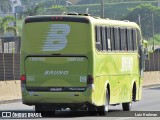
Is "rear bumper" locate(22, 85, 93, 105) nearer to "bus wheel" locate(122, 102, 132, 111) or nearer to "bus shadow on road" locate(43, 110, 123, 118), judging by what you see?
"bus shadow on road" locate(43, 110, 123, 118)

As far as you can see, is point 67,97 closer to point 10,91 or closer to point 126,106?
point 126,106

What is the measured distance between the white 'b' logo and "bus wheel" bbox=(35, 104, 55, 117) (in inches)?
70.0

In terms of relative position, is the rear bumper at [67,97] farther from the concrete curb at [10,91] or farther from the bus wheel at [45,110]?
the concrete curb at [10,91]

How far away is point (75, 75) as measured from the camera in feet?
83.1

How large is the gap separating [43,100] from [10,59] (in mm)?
21128

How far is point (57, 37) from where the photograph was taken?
83.5 ft

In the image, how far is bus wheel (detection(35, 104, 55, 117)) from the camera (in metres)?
25.9

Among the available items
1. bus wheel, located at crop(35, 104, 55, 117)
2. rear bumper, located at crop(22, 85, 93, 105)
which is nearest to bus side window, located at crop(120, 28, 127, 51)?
bus wheel, located at crop(35, 104, 55, 117)

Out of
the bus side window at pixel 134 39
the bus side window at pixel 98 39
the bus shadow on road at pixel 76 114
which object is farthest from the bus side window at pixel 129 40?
the bus side window at pixel 98 39

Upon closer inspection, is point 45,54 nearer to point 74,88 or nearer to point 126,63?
point 74,88

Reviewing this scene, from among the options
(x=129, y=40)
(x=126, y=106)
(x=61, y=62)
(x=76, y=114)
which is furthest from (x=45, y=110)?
(x=129, y=40)

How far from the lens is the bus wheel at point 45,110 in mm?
25909

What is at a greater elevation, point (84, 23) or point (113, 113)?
point (84, 23)

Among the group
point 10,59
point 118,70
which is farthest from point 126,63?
point 10,59
